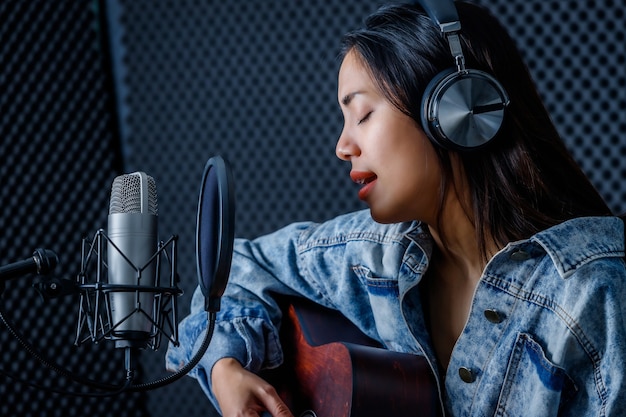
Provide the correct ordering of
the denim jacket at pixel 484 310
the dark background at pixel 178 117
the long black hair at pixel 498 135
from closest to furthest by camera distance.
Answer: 1. the denim jacket at pixel 484 310
2. the long black hair at pixel 498 135
3. the dark background at pixel 178 117

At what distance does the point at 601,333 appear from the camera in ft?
2.94

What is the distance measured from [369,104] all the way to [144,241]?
15.7 inches

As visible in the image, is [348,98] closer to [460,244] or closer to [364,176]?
[364,176]

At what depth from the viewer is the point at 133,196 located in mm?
778

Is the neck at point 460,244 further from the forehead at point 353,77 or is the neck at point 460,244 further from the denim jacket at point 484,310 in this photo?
the forehead at point 353,77

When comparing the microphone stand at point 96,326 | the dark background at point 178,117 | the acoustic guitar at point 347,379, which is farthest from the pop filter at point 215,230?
the dark background at point 178,117

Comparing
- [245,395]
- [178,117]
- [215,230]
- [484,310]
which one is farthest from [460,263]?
[178,117]

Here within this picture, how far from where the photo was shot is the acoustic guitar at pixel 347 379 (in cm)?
91

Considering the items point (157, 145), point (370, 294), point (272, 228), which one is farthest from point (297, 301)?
Answer: point (157, 145)

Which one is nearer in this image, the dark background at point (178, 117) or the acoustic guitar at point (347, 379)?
the acoustic guitar at point (347, 379)

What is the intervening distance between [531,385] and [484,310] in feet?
0.36

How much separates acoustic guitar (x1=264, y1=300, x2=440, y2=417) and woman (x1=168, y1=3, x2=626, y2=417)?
0.12 feet

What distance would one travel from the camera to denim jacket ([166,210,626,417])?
898 millimetres

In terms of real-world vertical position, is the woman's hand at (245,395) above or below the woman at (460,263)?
below
